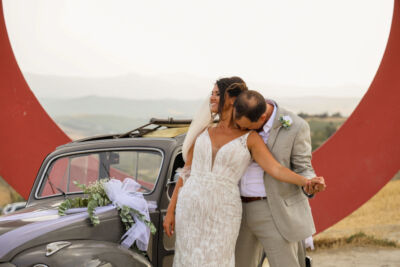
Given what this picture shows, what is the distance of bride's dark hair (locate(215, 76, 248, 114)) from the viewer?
3.45m

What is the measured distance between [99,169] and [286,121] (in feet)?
4.93

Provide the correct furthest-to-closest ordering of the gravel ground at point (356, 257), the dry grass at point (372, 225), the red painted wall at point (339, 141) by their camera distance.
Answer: the dry grass at point (372, 225) < the gravel ground at point (356, 257) < the red painted wall at point (339, 141)

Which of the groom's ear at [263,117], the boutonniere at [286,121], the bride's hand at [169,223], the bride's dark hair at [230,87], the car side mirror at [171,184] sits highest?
the bride's dark hair at [230,87]

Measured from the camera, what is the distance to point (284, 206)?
3328 mm

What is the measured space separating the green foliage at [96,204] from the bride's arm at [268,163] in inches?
32.2

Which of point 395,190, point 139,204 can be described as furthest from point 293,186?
point 395,190

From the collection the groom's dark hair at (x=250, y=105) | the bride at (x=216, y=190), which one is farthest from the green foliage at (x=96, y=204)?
the groom's dark hair at (x=250, y=105)

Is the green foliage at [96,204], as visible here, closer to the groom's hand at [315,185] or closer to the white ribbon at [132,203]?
the white ribbon at [132,203]

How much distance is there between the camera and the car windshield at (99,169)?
4.06 m

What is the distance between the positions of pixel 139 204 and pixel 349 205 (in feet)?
12.5

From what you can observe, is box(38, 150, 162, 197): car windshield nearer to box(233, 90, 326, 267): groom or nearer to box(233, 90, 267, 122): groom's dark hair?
box(233, 90, 326, 267): groom

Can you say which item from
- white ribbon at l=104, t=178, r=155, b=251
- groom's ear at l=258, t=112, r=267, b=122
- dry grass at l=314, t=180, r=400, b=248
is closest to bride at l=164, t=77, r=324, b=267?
groom's ear at l=258, t=112, r=267, b=122

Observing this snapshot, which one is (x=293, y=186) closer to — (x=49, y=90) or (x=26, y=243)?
(x=26, y=243)

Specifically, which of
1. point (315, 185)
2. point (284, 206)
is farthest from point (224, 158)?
point (315, 185)
